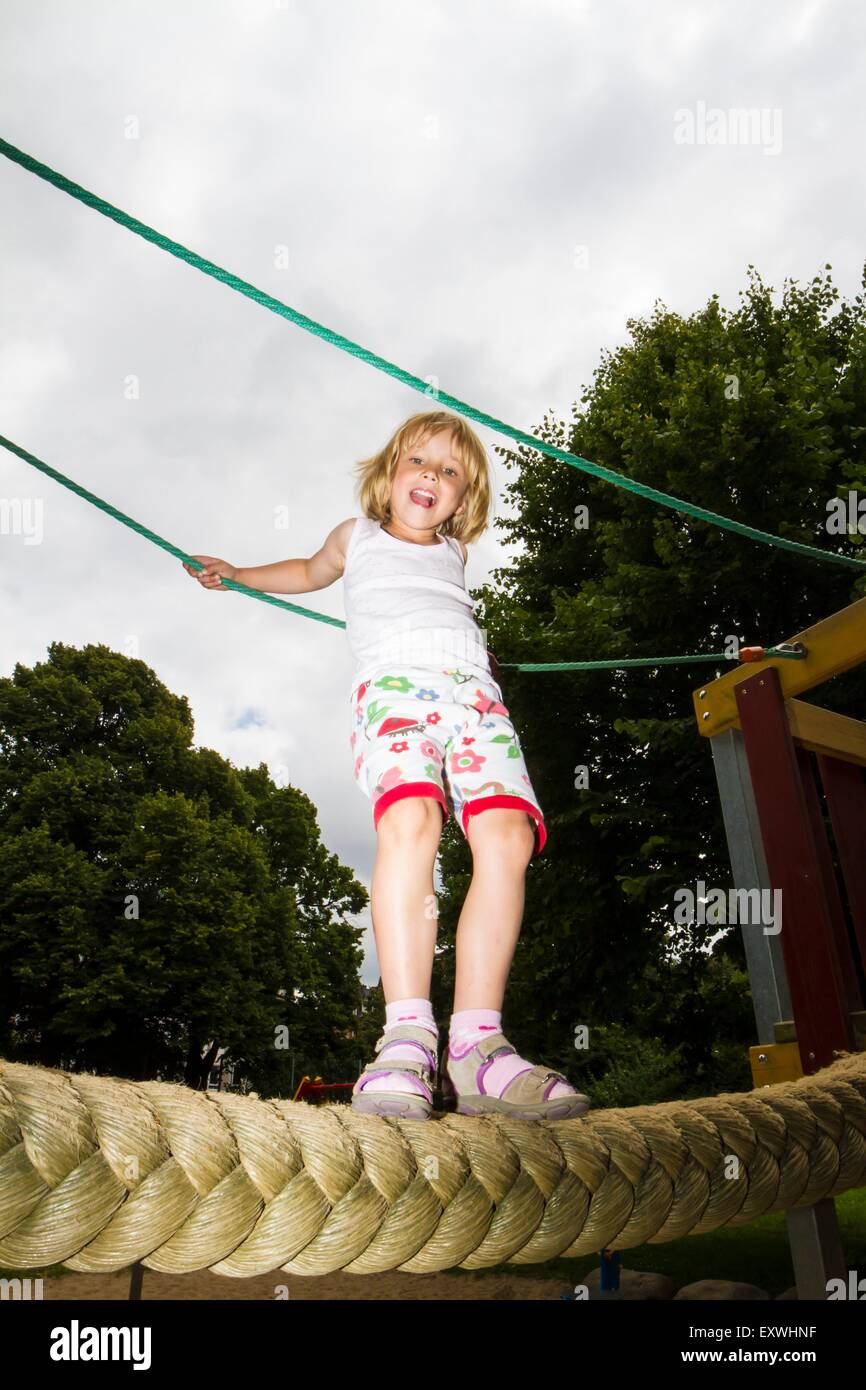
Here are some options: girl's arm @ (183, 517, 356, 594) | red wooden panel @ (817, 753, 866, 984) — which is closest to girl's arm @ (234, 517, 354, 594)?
girl's arm @ (183, 517, 356, 594)

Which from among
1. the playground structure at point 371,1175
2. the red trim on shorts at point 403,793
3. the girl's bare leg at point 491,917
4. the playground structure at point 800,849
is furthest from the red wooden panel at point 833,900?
the red trim on shorts at point 403,793

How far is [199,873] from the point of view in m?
17.9

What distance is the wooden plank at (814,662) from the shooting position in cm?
293

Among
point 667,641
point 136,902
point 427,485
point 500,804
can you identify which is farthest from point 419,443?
point 136,902

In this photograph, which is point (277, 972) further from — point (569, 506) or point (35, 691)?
point (569, 506)

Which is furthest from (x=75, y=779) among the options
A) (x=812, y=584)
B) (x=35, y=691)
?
(x=812, y=584)

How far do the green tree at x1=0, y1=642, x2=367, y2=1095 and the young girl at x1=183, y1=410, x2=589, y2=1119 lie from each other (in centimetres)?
1513

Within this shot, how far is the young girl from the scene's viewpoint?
66.8 inches

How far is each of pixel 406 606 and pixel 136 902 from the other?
632 inches

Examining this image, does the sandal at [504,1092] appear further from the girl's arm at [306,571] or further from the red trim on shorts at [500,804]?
the girl's arm at [306,571]

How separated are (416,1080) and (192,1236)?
0.62 meters

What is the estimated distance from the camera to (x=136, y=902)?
17.1 m

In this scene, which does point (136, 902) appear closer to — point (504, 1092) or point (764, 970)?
point (764, 970)

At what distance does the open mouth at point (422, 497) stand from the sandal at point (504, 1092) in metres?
1.32
